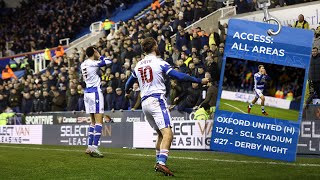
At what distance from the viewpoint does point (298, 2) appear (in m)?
22.8

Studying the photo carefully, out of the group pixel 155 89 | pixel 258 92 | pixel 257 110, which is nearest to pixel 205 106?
pixel 258 92

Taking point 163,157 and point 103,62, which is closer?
point 163,157

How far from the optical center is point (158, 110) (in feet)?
35.7

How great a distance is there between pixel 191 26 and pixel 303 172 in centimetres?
1647

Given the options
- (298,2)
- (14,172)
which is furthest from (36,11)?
(14,172)

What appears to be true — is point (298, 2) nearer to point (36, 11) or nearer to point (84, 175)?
point (84, 175)

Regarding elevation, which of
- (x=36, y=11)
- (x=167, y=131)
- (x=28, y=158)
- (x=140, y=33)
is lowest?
(x=28, y=158)

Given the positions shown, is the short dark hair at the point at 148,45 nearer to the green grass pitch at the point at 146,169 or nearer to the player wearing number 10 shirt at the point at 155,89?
the player wearing number 10 shirt at the point at 155,89

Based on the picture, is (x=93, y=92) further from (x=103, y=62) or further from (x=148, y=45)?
(x=148, y=45)

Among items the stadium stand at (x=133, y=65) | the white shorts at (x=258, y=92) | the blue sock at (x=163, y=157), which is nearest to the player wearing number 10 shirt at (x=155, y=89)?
the blue sock at (x=163, y=157)

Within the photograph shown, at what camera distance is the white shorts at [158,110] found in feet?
35.6
